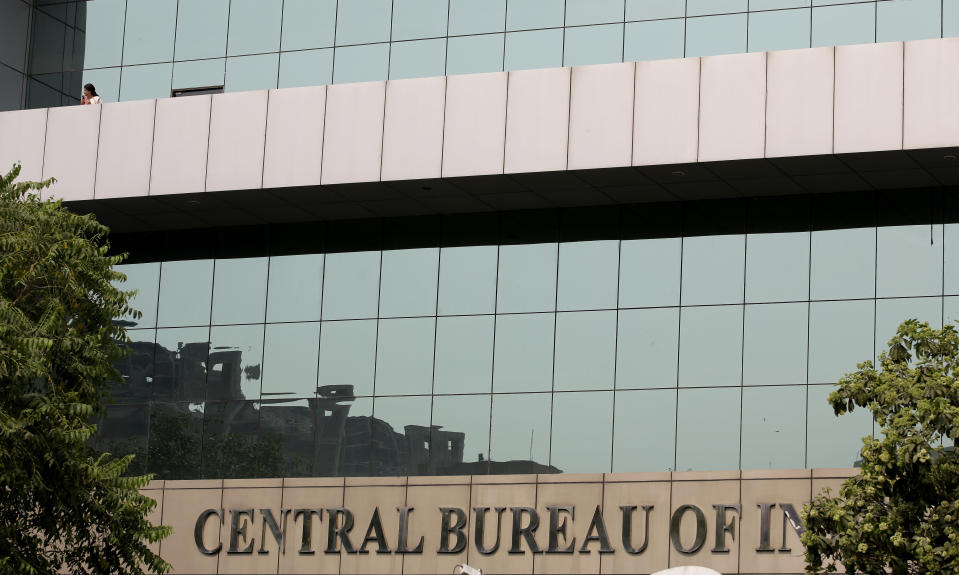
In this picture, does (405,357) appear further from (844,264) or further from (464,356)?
(844,264)

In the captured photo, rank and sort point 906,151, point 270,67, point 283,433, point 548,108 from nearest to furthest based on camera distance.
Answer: point 906,151 < point 548,108 < point 283,433 < point 270,67

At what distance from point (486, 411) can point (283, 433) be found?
4.21 meters

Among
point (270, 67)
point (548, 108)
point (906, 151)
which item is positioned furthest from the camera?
point (270, 67)

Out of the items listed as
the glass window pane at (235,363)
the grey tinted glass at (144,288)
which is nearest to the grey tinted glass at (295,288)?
the glass window pane at (235,363)

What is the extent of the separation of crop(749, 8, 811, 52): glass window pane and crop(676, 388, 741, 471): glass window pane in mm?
6668

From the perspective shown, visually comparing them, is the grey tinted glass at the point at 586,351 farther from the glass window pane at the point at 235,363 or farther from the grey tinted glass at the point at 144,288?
the grey tinted glass at the point at 144,288

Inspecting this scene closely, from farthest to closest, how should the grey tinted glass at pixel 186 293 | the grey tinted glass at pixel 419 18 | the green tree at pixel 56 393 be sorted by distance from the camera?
the grey tinted glass at pixel 186 293 → the grey tinted glass at pixel 419 18 → the green tree at pixel 56 393

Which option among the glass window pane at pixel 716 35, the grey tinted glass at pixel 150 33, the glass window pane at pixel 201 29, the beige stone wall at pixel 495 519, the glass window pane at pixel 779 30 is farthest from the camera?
the grey tinted glass at pixel 150 33

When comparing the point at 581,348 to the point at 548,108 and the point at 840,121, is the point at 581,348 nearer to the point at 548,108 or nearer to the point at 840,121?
the point at 548,108

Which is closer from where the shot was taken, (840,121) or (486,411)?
(840,121)

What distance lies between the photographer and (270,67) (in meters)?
34.7

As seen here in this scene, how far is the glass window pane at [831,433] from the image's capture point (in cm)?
2844

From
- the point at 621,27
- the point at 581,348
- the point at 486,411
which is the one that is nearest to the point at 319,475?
the point at 486,411

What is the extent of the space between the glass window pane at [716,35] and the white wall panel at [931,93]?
4114 mm
